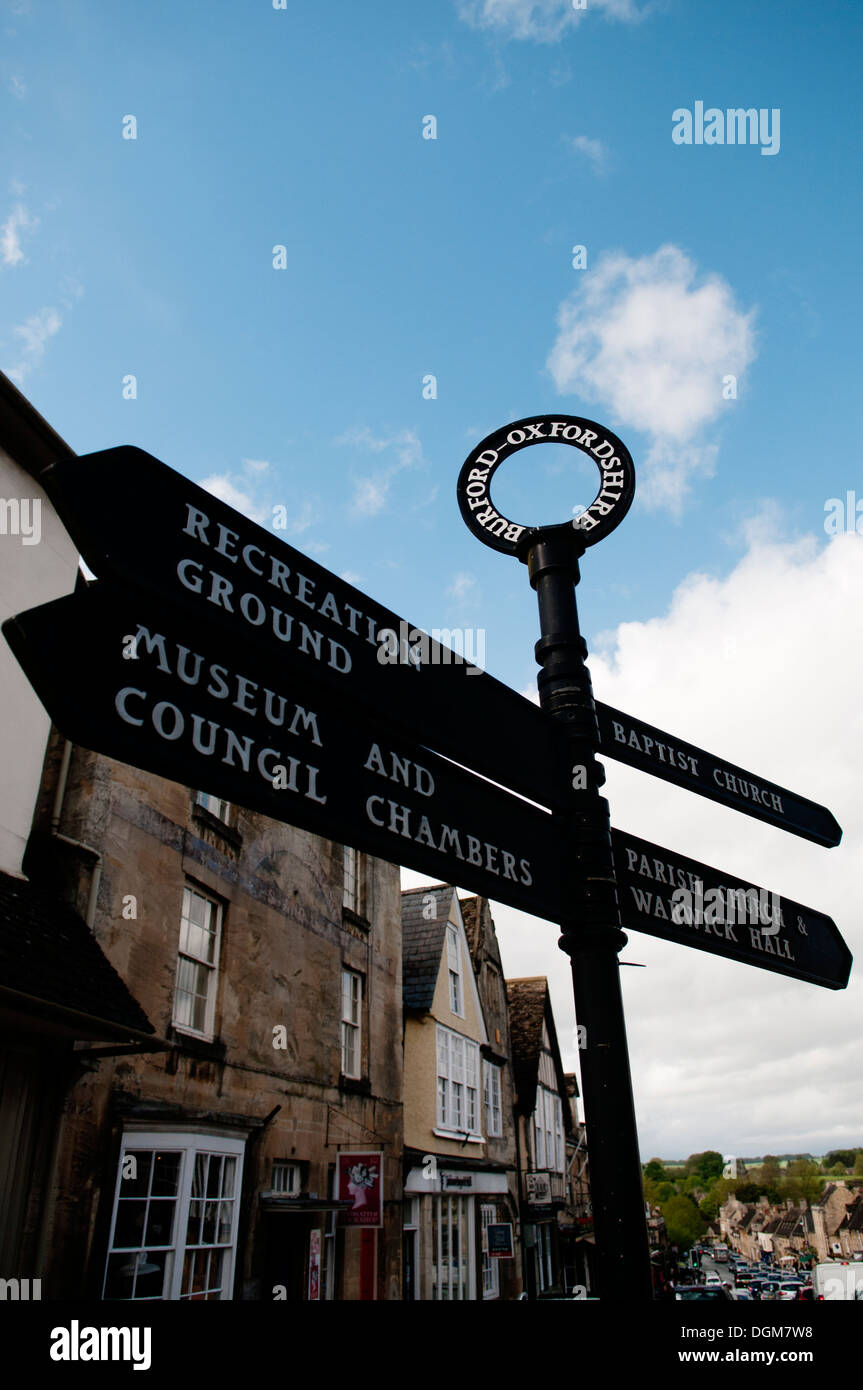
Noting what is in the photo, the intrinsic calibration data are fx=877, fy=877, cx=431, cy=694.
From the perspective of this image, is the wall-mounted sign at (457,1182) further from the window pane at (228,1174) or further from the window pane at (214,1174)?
the window pane at (214,1174)

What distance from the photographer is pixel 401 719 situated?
263cm

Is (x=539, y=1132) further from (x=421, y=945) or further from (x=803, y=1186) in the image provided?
(x=803, y=1186)

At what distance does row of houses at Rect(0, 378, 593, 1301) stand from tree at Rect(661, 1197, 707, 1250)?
102308 mm

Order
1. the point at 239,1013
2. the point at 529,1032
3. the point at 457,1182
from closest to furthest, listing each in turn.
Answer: the point at 239,1013 → the point at 457,1182 → the point at 529,1032

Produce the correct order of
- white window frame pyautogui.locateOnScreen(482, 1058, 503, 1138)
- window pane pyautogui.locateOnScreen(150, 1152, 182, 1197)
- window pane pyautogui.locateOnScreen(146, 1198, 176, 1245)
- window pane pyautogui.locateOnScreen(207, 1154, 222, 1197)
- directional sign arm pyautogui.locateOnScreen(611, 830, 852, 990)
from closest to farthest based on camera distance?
1. directional sign arm pyautogui.locateOnScreen(611, 830, 852, 990)
2. window pane pyautogui.locateOnScreen(146, 1198, 176, 1245)
3. window pane pyautogui.locateOnScreen(150, 1152, 182, 1197)
4. window pane pyautogui.locateOnScreen(207, 1154, 222, 1197)
5. white window frame pyautogui.locateOnScreen(482, 1058, 503, 1138)

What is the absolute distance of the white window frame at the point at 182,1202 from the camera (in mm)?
8914

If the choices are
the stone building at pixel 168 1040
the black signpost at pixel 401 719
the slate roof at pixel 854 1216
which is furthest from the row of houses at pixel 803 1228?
the black signpost at pixel 401 719

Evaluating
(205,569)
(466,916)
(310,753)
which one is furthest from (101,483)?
(466,916)

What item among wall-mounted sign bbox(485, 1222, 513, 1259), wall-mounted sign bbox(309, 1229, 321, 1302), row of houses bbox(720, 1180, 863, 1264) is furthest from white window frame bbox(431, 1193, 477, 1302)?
row of houses bbox(720, 1180, 863, 1264)

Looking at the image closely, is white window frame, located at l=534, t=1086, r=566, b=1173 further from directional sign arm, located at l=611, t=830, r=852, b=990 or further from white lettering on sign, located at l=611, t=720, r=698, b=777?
white lettering on sign, located at l=611, t=720, r=698, b=777

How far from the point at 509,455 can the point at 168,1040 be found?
8969mm

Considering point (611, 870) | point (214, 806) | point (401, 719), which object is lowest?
point (611, 870)

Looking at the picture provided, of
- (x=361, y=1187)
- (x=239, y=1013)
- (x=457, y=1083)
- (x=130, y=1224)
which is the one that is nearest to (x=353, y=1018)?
(x=361, y=1187)

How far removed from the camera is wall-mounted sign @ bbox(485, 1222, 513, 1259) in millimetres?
20125
